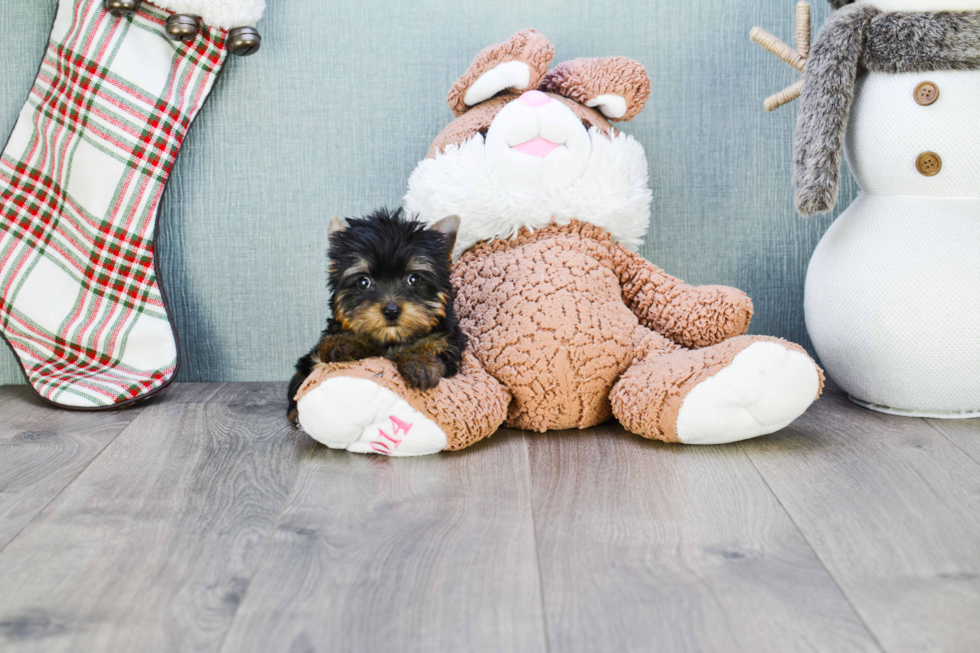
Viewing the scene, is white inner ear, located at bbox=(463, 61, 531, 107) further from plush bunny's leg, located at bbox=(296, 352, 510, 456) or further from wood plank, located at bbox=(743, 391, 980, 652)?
wood plank, located at bbox=(743, 391, 980, 652)

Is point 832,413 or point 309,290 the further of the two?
point 309,290

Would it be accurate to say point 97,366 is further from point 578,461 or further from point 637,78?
point 637,78

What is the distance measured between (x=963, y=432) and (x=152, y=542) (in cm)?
120

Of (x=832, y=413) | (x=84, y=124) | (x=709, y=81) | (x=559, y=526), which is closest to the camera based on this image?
(x=559, y=526)

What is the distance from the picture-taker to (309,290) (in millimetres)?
1675

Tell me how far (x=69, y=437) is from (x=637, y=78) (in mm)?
1155

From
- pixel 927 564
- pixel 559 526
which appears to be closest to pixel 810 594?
pixel 927 564

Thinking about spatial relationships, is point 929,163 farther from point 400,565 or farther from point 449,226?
point 400,565

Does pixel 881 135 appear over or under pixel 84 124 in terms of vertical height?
under

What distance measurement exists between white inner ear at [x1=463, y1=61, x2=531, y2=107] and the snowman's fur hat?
1.57 feet

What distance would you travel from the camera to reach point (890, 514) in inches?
38.6

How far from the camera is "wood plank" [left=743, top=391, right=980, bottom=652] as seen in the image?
0.76 metres

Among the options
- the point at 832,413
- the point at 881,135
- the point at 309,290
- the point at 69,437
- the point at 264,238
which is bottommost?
the point at 832,413

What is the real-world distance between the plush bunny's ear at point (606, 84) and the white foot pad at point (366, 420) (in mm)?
675
